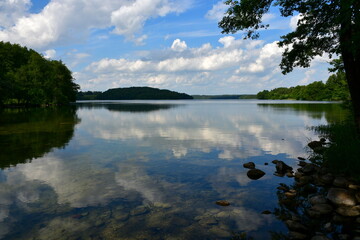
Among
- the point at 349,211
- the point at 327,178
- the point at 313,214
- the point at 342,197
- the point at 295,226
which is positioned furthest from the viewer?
the point at 327,178

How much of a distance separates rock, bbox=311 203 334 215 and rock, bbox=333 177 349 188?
2.41 metres

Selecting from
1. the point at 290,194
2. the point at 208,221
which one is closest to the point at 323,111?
the point at 290,194

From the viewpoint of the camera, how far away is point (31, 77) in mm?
100750

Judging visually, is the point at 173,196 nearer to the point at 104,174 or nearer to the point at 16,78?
the point at 104,174

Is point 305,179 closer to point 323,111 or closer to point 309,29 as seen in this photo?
point 309,29

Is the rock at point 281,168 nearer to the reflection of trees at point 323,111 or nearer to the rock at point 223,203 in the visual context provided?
the rock at point 223,203

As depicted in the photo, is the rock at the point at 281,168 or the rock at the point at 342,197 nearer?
the rock at the point at 342,197

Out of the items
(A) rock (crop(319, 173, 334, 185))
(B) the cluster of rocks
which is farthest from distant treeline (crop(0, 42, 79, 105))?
(A) rock (crop(319, 173, 334, 185))

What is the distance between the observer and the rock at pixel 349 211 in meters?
9.70

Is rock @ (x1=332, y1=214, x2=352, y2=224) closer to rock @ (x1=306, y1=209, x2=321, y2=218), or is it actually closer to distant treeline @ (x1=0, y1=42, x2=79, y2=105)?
rock @ (x1=306, y1=209, x2=321, y2=218)

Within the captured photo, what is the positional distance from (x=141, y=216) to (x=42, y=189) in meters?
6.63

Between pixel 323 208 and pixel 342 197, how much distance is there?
1112 millimetres

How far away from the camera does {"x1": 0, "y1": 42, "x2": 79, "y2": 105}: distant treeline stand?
95.2 m

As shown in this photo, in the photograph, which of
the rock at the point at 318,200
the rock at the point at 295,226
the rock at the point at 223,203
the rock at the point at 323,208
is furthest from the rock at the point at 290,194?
the rock at the point at 223,203
